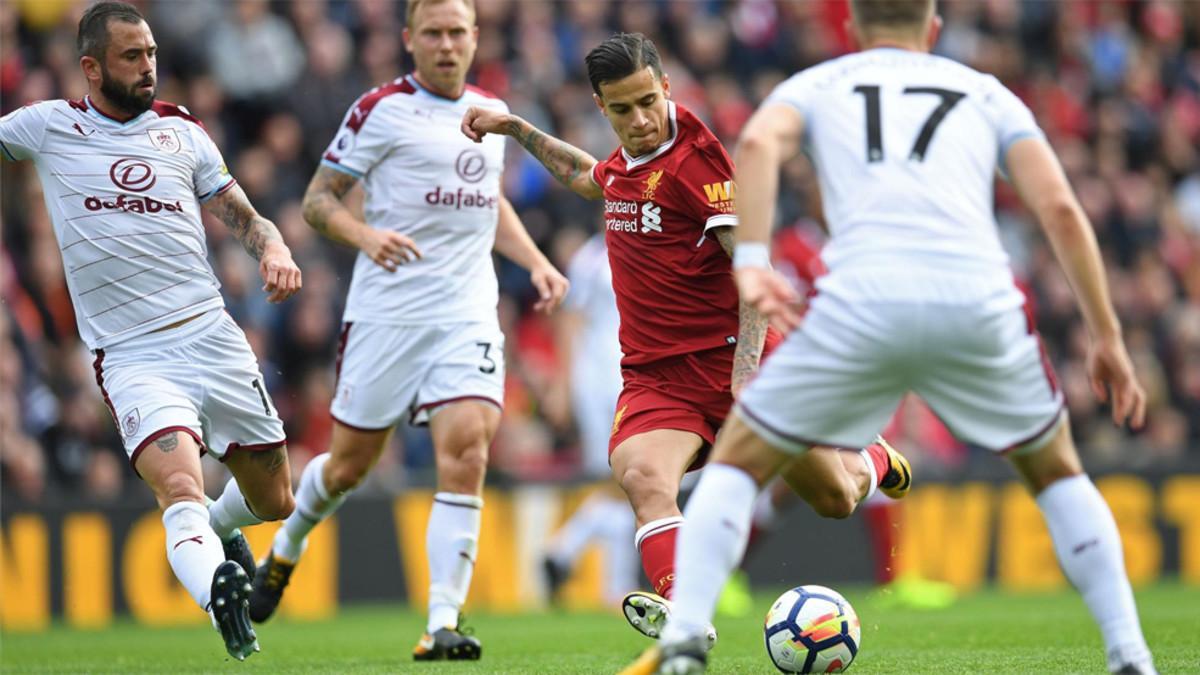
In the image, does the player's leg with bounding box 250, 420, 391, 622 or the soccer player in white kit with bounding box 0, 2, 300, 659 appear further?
the player's leg with bounding box 250, 420, 391, 622

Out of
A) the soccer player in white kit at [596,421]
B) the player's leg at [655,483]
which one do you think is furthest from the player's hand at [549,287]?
the soccer player in white kit at [596,421]

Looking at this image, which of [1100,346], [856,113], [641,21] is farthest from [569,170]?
[641,21]

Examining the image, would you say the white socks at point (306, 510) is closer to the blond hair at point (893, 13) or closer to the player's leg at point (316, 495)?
the player's leg at point (316, 495)

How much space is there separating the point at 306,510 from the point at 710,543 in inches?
157

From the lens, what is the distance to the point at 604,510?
1337 centimetres

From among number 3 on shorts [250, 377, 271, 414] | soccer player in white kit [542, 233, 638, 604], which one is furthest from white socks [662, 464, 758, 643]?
soccer player in white kit [542, 233, 638, 604]

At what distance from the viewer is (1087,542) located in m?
5.18

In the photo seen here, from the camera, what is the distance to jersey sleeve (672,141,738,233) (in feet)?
22.9

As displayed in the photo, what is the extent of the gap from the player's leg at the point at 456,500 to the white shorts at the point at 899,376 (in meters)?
3.24

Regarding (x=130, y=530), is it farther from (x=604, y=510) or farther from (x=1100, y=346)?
(x=1100, y=346)

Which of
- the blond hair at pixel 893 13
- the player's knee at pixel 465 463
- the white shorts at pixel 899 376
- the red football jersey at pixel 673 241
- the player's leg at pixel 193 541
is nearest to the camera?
the white shorts at pixel 899 376

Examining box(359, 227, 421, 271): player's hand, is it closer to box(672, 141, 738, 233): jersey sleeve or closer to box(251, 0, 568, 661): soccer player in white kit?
box(251, 0, 568, 661): soccer player in white kit

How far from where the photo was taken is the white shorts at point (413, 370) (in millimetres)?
8500

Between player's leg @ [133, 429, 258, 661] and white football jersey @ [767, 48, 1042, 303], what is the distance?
266cm
